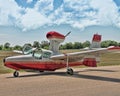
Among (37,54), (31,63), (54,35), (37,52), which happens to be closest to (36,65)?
(31,63)

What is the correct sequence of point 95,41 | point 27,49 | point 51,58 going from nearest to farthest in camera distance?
point 27,49, point 51,58, point 95,41

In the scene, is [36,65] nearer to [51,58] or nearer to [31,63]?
[31,63]

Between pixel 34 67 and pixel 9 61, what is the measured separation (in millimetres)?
2129

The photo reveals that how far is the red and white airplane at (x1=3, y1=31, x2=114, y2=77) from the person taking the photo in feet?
62.1

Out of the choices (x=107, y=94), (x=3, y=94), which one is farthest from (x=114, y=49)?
(x=3, y=94)

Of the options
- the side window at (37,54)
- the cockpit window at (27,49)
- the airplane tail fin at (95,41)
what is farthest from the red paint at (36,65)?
the airplane tail fin at (95,41)

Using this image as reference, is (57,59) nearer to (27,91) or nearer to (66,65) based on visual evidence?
(66,65)

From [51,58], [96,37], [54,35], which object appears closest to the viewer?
[51,58]

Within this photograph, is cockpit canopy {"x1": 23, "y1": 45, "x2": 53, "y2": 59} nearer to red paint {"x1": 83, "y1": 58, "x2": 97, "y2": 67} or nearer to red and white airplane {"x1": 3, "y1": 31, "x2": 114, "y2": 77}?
red and white airplane {"x1": 3, "y1": 31, "x2": 114, "y2": 77}

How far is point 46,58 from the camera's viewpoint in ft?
66.7

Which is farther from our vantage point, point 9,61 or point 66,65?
point 66,65

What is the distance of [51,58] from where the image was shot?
20.5 meters

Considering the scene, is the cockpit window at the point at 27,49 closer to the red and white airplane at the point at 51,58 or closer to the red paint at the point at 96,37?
the red and white airplane at the point at 51,58

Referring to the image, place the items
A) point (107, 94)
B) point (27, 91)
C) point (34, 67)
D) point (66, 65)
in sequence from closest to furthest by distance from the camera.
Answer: point (107, 94) → point (27, 91) → point (34, 67) → point (66, 65)
